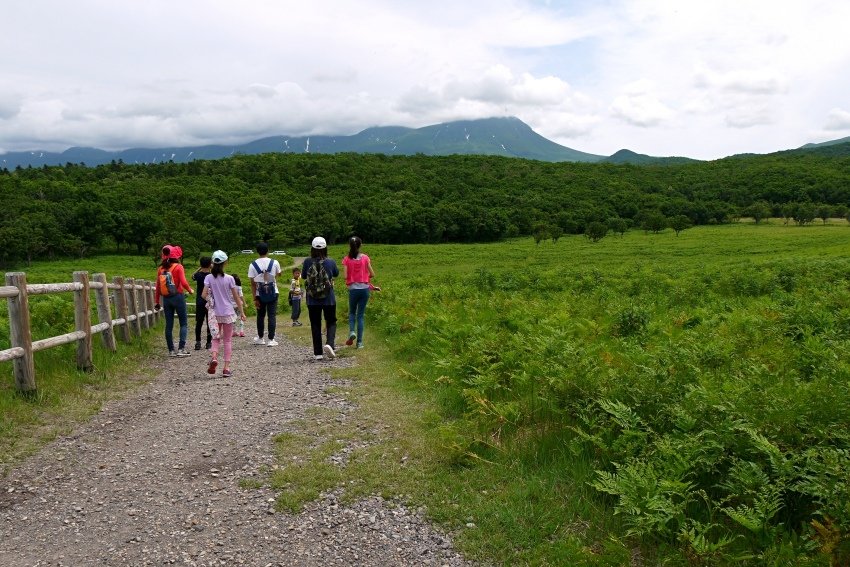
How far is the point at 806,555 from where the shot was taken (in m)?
3.31

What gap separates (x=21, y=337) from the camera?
7691 millimetres

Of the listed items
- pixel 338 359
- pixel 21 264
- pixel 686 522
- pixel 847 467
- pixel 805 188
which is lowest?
pixel 21 264

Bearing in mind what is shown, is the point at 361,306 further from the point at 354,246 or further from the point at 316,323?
the point at 354,246

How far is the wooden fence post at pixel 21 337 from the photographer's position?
7.62m

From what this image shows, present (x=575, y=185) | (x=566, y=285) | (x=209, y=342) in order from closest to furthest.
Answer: (x=209, y=342) → (x=566, y=285) → (x=575, y=185)

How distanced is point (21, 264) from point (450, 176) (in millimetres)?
124383

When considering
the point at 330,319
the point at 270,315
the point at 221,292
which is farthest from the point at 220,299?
the point at 270,315

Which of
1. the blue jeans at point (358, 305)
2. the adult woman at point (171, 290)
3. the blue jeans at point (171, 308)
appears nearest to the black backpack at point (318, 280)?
the blue jeans at point (358, 305)

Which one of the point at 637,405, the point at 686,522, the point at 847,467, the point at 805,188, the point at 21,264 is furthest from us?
the point at 805,188

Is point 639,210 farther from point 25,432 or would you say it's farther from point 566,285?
point 25,432

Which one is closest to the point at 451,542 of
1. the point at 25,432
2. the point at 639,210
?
the point at 25,432

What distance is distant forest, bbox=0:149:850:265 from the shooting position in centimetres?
10556

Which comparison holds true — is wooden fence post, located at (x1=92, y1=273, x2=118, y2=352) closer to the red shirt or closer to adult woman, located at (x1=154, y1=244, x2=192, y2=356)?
adult woman, located at (x1=154, y1=244, x2=192, y2=356)

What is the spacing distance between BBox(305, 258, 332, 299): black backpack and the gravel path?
4047mm
